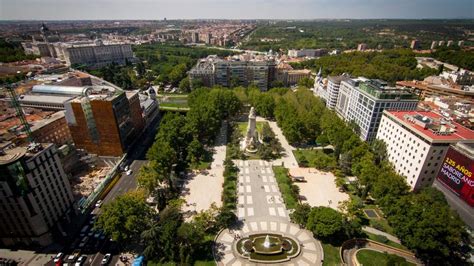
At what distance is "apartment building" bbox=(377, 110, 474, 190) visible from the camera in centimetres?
6112

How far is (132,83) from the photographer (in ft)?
540

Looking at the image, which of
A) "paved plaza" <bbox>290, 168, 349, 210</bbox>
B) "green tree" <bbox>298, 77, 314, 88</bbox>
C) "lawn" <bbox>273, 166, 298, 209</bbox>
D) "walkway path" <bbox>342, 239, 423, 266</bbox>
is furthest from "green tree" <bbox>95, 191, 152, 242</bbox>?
"green tree" <bbox>298, 77, 314, 88</bbox>

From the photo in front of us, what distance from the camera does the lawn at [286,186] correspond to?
6269cm

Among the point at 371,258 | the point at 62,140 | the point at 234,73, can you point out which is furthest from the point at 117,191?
the point at 234,73

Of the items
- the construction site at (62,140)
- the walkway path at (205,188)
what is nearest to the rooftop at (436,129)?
the walkway path at (205,188)

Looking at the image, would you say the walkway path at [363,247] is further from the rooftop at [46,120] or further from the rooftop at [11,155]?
the rooftop at [46,120]

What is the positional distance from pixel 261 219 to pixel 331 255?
53.1ft

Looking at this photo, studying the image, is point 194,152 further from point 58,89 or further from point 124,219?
point 58,89

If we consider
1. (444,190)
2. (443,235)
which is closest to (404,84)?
(444,190)

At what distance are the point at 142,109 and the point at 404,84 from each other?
135208 millimetres

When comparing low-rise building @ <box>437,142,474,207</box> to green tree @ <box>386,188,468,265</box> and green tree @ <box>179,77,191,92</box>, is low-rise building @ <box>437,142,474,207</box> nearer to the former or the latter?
green tree @ <box>386,188,468,265</box>

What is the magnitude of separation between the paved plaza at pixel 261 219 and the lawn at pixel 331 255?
0.97 meters

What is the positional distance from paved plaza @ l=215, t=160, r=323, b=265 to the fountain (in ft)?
3.57

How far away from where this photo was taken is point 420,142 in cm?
6334
